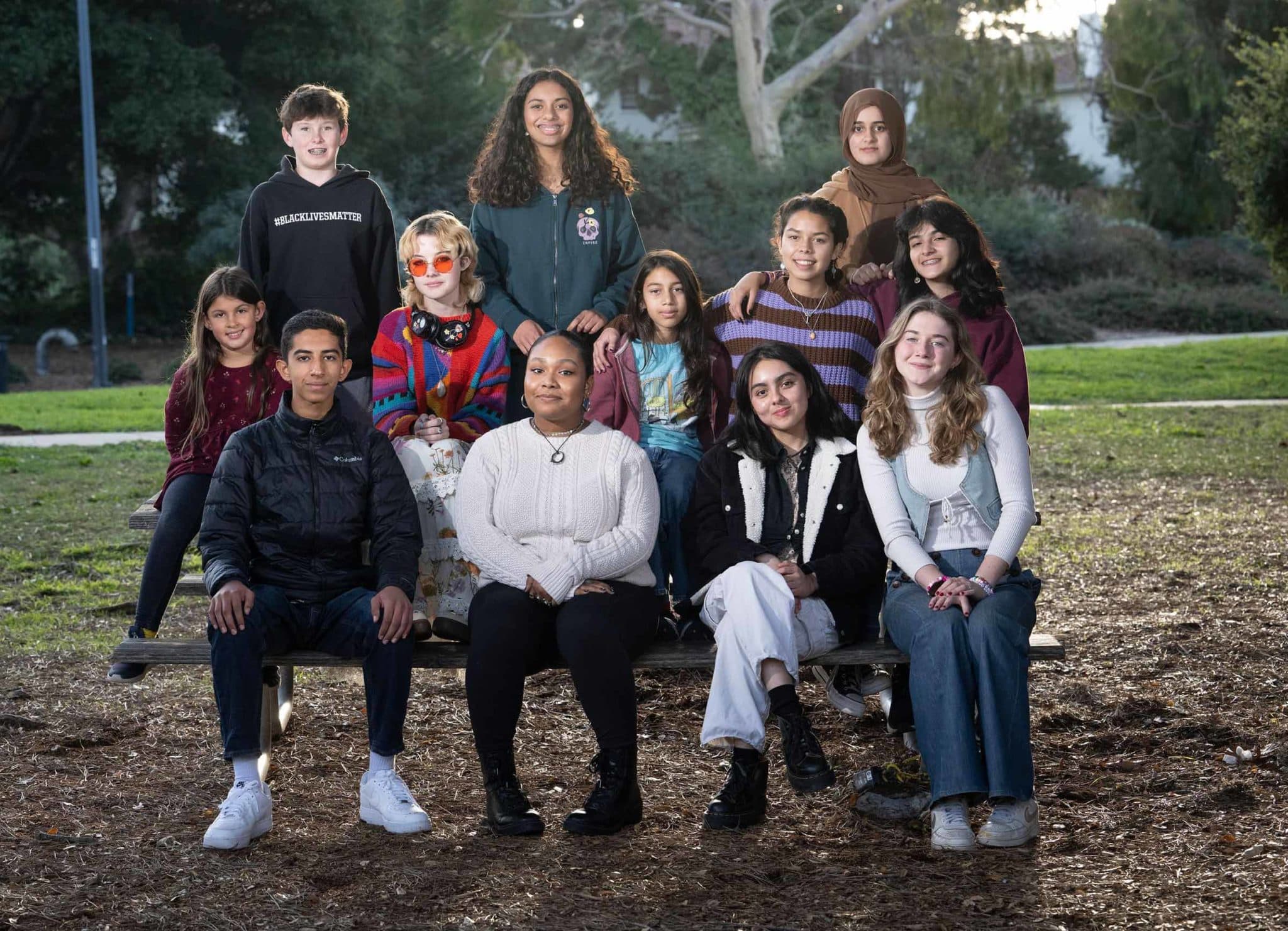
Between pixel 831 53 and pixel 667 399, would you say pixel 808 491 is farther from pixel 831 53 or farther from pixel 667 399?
pixel 831 53

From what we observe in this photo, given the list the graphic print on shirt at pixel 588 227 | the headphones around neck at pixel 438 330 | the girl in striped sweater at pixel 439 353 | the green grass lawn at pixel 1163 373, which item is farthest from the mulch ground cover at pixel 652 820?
the green grass lawn at pixel 1163 373

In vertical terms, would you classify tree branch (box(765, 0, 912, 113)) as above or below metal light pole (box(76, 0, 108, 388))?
above

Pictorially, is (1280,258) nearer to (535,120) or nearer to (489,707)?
(535,120)

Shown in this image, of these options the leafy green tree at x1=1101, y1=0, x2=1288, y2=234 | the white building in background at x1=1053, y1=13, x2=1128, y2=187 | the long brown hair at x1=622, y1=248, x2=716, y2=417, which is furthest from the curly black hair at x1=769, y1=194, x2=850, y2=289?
the white building in background at x1=1053, y1=13, x2=1128, y2=187

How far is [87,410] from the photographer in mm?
16156

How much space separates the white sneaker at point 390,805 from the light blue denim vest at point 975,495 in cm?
168

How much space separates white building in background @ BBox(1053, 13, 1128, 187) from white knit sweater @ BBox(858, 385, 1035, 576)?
29.3 m

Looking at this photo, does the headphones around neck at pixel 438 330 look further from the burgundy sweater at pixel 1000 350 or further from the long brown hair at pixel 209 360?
the burgundy sweater at pixel 1000 350

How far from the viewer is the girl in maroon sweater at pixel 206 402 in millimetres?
4754

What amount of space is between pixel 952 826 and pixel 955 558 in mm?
803

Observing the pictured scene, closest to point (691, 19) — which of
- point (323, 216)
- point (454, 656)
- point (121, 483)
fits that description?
point (121, 483)

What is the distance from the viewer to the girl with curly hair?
554 centimetres

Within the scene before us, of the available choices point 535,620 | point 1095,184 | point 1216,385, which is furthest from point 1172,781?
point 1095,184

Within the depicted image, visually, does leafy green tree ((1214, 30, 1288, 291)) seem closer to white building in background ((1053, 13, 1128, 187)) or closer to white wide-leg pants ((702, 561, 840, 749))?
white building in background ((1053, 13, 1128, 187))
